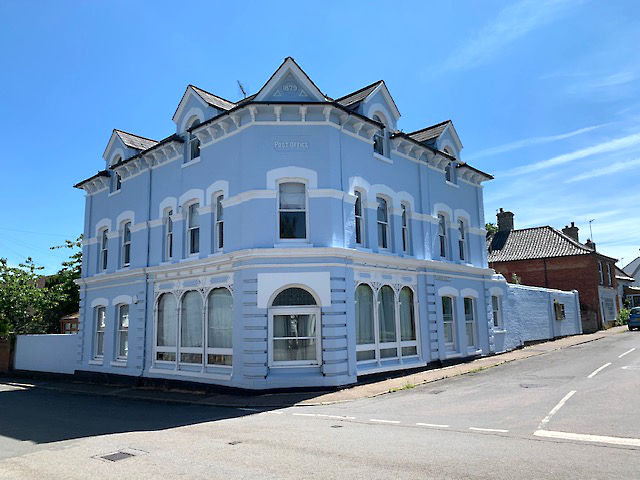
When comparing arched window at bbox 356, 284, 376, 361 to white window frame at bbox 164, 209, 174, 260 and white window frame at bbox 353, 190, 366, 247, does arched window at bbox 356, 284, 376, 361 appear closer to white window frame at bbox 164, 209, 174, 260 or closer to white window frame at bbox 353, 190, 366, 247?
white window frame at bbox 353, 190, 366, 247

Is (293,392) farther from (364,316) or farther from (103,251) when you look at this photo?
(103,251)

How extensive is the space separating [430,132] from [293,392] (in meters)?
13.6

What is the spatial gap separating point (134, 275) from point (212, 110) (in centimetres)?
752

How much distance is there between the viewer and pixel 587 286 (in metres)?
35.7

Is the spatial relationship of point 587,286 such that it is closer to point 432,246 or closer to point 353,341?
point 432,246

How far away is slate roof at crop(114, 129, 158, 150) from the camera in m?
22.6

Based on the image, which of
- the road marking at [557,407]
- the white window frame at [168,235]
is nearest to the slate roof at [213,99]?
the white window frame at [168,235]

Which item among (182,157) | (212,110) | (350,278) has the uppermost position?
(212,110)

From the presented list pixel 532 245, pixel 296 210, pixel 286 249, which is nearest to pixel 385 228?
pixel 296 210

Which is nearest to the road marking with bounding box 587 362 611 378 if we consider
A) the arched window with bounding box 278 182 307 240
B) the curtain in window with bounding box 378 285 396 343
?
the curtain in window with bounding box 378 285 396 343

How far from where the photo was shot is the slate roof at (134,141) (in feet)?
74.2

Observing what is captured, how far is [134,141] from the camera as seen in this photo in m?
23.3

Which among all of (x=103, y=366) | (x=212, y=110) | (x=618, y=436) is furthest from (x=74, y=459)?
(x=103, y=366)

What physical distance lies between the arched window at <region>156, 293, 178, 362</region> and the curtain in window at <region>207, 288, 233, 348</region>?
2.01 m
